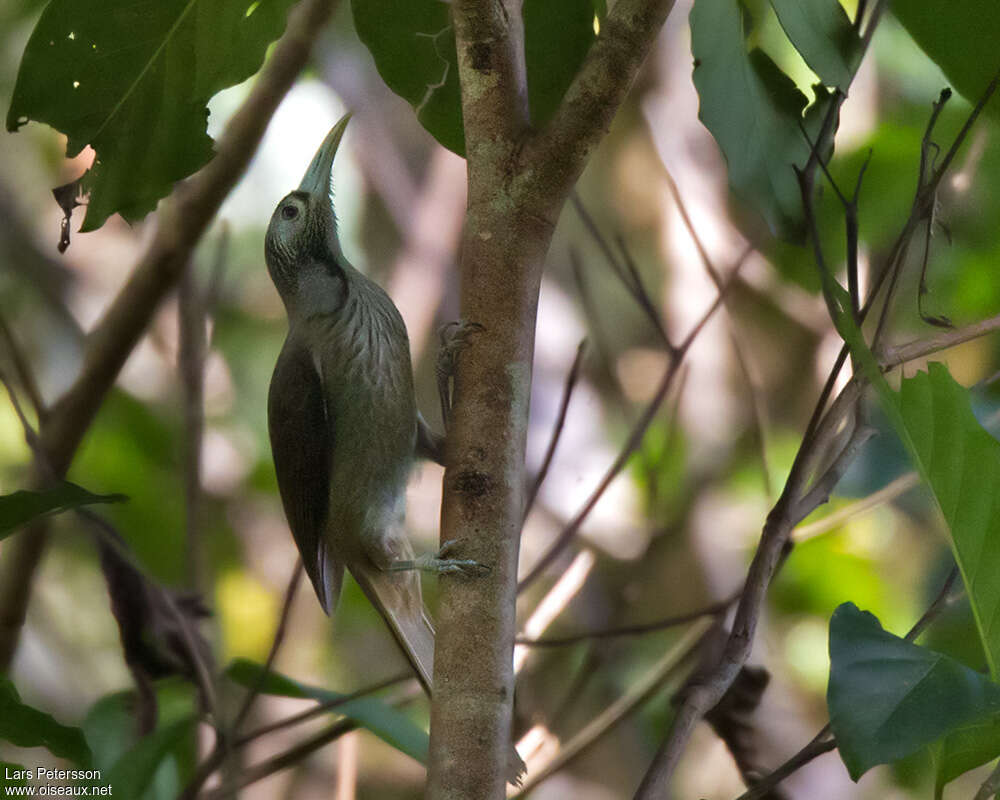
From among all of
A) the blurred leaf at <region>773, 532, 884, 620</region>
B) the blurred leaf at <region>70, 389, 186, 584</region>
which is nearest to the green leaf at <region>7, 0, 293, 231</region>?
the blurred leaf at <region>70, 389, 186, 584</region>

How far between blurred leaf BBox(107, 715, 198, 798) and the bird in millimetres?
339

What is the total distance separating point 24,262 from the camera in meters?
3.30

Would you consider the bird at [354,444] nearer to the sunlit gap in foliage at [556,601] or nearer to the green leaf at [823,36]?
the sunlit gap in foliage at [556,601]

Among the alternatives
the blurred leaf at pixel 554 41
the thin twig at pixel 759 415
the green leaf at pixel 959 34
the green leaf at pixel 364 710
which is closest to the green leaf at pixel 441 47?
the blurred leaf at pixel 554 41

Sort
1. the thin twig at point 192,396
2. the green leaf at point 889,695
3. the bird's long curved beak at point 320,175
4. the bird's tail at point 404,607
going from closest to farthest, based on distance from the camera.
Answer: the green leaf at point 889,695, the bird's tail at point 404,607, the bird's long curved beak at point 320,175, the thin twig at point 192,396

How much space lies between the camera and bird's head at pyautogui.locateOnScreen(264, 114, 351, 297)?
2.15 meters

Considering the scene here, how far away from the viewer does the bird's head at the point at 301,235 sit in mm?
2152

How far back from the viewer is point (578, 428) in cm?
336

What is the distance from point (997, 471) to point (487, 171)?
641mm

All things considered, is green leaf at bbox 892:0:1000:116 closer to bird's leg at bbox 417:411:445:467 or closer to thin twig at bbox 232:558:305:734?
bird's leg at bbox 417:411:445:467

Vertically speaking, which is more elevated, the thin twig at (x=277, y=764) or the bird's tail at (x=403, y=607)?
the bird's tail at (x=403, y=607)

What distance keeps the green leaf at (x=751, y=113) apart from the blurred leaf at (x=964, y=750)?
2.31 ft

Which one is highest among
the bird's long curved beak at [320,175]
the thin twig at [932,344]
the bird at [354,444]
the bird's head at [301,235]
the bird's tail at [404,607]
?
the bird's long curved beak at [320,175]

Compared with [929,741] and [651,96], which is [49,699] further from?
[929,741]
